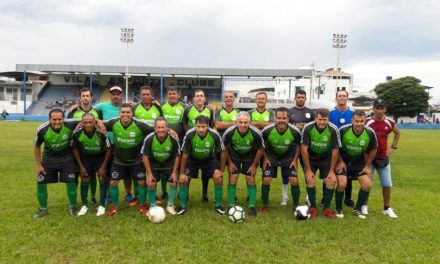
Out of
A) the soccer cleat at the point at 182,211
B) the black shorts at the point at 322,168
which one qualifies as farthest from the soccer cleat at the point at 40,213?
the black shorts at the point at 322,168

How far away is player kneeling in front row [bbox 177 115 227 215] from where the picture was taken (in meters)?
5.38

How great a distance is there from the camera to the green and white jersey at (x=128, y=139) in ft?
17.5

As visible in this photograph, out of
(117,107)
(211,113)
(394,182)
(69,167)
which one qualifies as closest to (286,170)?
(211,113)

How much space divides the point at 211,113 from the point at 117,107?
1630mm

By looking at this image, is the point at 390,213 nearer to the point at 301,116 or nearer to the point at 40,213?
the point at 301,116

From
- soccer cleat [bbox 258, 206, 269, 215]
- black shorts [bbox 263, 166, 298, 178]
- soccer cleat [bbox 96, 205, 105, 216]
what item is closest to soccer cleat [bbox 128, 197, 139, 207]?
soccer cleat [bbox 96, 205, 105, 216]

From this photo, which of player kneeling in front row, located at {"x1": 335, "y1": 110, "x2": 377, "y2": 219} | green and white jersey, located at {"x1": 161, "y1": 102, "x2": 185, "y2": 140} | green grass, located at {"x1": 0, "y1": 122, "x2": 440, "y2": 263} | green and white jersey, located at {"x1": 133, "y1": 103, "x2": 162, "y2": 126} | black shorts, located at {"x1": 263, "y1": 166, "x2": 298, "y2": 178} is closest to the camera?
green grass, located at {"x1": 0, "y1": 122, "x2": 440, "y2": 263}

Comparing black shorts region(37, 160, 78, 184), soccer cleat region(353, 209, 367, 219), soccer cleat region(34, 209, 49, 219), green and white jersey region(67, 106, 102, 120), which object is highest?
green and white jersey region(67, 106, 102, 120)

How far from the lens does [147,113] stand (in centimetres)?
600

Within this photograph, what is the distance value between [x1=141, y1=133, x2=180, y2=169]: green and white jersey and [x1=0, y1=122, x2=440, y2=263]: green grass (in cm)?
82

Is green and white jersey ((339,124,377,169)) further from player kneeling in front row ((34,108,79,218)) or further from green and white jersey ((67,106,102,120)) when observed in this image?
player kneeling in front row ((34,108,79,218))

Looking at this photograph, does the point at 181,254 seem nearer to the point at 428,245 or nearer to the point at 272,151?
the point at 272,151

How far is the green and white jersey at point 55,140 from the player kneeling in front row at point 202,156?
5.61 feet

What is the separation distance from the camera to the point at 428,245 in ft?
14.0
